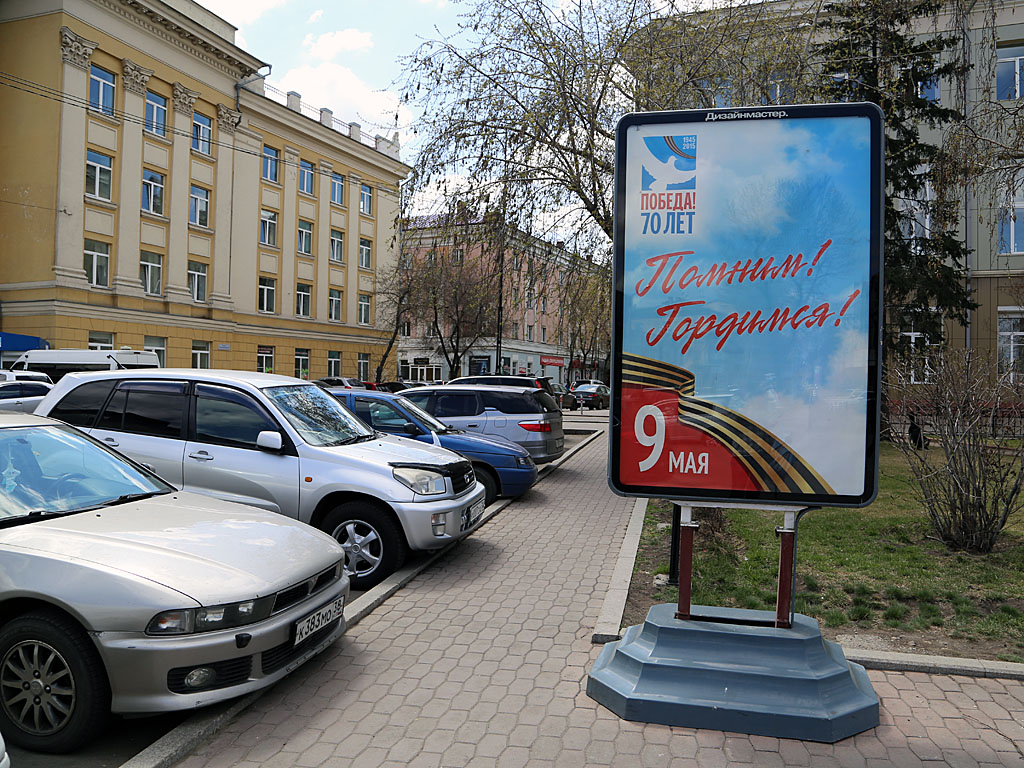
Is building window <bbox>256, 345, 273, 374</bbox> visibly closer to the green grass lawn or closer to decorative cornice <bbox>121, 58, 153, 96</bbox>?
decorative cornice <bbox>121, 58, 153, 96</bbox>

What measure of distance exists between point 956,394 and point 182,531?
6.64 m

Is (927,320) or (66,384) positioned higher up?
(927,320)

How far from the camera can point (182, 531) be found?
4117 millimetres

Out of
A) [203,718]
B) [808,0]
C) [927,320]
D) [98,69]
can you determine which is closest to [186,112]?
[98,69]

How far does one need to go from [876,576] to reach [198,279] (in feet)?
114

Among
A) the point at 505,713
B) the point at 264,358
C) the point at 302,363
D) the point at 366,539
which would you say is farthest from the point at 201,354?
the point at 505,713

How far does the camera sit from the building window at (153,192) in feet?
105

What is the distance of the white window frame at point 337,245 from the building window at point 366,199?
90.5 inches

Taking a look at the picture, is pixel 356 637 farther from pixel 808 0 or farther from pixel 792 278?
pixel 808 0

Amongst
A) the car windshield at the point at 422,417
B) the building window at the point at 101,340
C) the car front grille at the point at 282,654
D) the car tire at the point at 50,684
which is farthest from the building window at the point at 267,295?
the car tire at the point at 50,684

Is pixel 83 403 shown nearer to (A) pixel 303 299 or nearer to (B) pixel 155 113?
(B) pixel 155 113

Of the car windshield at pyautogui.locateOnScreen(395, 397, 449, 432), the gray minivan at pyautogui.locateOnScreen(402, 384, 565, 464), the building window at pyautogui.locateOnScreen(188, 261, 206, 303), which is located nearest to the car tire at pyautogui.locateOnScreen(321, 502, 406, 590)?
the car windshield at pyautogui.locateOnScreen(395, 397, 449, 432)

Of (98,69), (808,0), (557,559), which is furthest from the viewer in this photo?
(98,69)

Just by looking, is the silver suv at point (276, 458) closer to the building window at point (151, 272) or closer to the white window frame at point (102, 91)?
the building window at point (151, 272)
